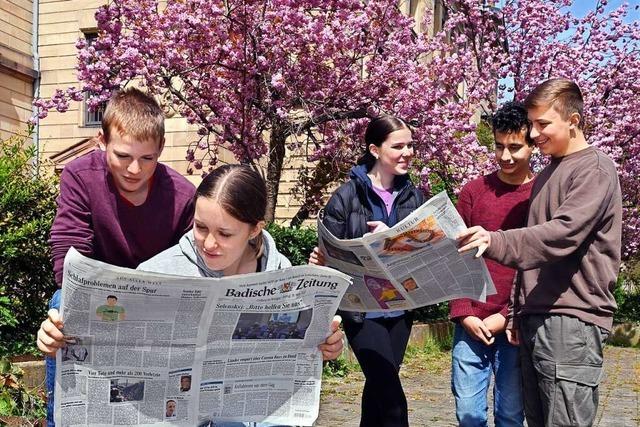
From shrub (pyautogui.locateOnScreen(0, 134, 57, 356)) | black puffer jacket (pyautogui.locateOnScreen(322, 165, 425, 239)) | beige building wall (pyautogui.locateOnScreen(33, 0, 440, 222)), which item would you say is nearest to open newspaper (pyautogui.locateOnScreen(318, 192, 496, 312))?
black puffer jacket (pyautogui.locateOnScreen(322, 165, 425, 239))

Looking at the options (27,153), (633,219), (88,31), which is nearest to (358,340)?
(27,153)

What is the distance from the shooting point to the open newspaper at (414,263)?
257 cm

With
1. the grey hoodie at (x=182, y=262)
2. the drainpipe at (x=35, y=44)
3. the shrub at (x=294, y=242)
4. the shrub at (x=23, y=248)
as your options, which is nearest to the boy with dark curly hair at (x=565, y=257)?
the grey hoodie at (x=182, y=262)

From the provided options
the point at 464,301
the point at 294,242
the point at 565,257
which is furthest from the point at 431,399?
the point at 565,257

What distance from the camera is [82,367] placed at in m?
2.02

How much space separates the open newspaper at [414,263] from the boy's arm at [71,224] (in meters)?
0.99

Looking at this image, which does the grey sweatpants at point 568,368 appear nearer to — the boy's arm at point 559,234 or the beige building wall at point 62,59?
the boy's arm at point 559,234

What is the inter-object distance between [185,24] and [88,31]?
11.5 metres

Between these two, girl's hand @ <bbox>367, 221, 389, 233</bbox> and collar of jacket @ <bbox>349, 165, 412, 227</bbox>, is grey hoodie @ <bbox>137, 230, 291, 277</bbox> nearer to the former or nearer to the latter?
girl's hand @ <bbox>367, 221, 389, 233</bbox>

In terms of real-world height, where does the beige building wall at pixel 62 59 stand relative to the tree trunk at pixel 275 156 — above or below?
above

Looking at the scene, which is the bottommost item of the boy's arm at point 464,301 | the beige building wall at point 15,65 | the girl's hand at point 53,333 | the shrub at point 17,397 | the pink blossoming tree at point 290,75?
the shrub at point 17,397

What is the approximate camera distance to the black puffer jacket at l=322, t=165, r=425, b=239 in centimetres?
352

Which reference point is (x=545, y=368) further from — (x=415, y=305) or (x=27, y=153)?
(x=27, y=153)

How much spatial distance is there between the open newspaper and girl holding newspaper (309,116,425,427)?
1.14 feet
